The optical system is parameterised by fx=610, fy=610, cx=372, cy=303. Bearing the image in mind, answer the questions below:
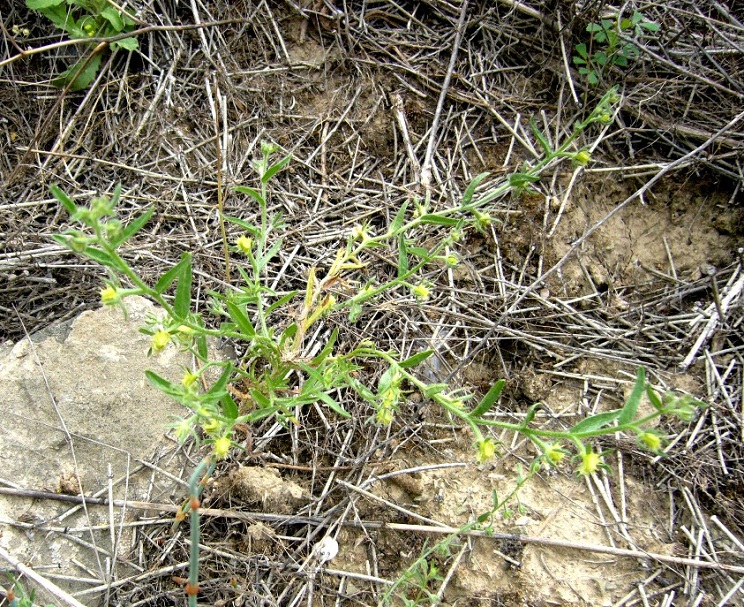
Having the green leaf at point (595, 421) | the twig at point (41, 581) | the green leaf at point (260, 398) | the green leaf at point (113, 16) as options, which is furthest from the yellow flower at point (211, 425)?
the green leaf at point (113, 16)

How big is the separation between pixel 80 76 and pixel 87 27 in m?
0.22

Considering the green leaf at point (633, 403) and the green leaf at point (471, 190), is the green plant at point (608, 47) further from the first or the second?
the green leaf at point (633, 403)

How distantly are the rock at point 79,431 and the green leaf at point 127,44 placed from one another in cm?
128

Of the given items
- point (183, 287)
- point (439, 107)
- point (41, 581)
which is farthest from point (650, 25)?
point (41, 581)

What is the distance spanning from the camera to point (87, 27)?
9.07 feet

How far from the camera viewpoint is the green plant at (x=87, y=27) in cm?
278

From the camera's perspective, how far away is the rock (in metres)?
2.05

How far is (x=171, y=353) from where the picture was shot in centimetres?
240

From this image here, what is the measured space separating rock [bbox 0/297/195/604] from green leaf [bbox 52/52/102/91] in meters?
1.17

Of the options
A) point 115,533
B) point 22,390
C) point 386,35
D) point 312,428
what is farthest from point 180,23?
point 115,533

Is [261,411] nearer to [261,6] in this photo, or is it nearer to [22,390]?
[22,390]

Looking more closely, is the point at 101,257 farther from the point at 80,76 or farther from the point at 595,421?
the point at 80,76

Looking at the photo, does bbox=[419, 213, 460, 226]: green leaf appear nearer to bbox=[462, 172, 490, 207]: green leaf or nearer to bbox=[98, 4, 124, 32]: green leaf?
bbox=[462, 172, 490, 207]: green leaf

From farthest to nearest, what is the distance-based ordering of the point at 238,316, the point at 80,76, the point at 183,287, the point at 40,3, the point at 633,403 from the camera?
the point at 80,76
the point at 40,3
the point at 238,316
the point at 183,287
the point at 633,403
